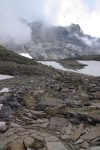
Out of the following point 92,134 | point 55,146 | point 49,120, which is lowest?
point 55,146

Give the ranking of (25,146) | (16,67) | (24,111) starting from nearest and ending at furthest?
(25,146), (24,111), (16,67)

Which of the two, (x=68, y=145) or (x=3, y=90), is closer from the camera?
(x=68, y=145)

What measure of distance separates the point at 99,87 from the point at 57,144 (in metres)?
12.6

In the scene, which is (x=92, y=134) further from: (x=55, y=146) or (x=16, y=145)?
(x=16, y=145)

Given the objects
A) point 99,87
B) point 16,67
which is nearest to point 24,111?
point 99,87

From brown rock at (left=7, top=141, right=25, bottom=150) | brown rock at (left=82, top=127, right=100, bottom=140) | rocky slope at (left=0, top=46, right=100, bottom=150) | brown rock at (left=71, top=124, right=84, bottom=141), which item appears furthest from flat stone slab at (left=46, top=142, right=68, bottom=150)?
brown rock at (left=82, top=127, right=100, bottom=140)

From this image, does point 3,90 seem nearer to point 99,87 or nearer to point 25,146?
point 99,87

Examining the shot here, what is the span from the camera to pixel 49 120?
17.9 meters

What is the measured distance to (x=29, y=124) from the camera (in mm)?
17406

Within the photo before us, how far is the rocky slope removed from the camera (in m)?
15.0

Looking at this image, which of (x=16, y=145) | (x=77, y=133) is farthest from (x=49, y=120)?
(x=16, y=145)

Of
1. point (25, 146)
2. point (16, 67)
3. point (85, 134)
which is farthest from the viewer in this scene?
point (16, 67)

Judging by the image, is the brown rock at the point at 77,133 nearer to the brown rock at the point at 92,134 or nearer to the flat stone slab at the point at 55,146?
the brown rock at the point at 92,134

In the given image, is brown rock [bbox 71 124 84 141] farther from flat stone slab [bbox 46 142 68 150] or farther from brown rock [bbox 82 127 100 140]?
flat stone slab [bbox 46 142 68 150]
